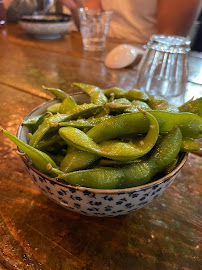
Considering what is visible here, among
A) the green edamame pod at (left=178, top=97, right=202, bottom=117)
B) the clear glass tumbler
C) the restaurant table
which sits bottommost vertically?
the restaurant table

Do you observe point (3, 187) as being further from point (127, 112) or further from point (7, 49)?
point (7, 49)

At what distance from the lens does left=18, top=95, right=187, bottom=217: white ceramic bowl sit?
349 millimetres

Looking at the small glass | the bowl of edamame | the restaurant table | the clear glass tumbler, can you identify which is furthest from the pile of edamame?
the small glass

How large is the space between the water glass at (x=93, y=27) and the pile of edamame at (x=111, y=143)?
1.21m

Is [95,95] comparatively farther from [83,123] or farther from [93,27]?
[93,27]

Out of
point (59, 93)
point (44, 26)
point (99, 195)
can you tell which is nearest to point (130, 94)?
point (59, 93)

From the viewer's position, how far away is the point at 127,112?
1.49ft

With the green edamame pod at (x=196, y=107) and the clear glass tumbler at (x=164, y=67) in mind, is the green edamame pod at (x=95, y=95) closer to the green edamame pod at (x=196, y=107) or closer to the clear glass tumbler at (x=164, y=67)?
the green edamame pod at (x=196, y=107)

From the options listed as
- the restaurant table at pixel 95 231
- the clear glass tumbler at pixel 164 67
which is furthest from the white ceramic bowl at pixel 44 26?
the restaurant table at pixel 95 231

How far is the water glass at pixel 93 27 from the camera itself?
1596 millimetres

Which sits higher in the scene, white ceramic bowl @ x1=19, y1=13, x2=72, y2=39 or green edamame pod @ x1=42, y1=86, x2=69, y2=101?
green edamame pod @ x1=42, y1=86, x2=69, y2=101

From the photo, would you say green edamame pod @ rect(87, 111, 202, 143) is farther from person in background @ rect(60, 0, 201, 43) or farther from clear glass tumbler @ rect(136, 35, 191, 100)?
person in background @ rect(60, 0, 201, 43)

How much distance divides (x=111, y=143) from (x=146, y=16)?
1.87 meters

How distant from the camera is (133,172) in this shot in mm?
383
